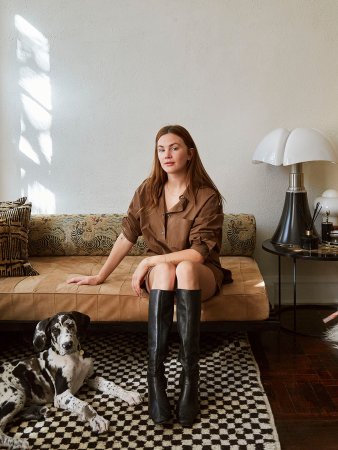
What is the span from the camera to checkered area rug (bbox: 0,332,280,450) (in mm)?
1871

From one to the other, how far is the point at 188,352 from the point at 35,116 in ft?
6.94

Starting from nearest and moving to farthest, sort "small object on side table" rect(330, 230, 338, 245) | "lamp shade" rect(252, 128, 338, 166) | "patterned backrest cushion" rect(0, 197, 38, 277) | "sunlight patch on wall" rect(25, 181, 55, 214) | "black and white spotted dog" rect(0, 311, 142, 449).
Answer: "black and white spotted dog" rect(0, 311, 142, 449), "patterned backrest cushion" rect(0, 197, 38, 277), "lamp shade" rect(252, 128, 338, 166), "small object on side table" rect(330, 230, 338, 245), "sunlight patch on wall" rect(25, 181, 55, 214)

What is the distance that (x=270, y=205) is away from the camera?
342 centimetres

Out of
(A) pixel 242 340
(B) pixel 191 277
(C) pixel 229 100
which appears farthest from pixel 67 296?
(C) pixel 229 100

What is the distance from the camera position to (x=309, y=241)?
2.89 m

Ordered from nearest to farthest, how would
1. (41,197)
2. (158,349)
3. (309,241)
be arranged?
(158,349) → (309,241) → (41,197)

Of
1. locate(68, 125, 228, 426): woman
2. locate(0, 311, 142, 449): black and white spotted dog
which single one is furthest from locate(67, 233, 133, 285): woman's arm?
locate(0, 311, 142, 449): black and white spotted dog

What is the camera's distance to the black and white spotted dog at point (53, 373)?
2.09m

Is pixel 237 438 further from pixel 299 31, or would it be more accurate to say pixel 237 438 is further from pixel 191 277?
pixel 299 31

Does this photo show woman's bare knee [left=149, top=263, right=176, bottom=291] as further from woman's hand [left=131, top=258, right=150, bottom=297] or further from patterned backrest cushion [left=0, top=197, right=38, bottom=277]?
patterned backrest cushion [left=0, top=197, right=38, bottom=277]

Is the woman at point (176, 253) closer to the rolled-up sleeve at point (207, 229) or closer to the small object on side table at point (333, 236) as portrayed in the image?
the rolled-up sleeve at point (207, 229)

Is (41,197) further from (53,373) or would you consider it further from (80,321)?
(53,373)

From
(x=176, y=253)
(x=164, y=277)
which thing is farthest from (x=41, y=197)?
(x=164, y=277)

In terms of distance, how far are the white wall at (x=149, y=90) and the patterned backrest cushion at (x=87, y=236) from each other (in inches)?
10.4
